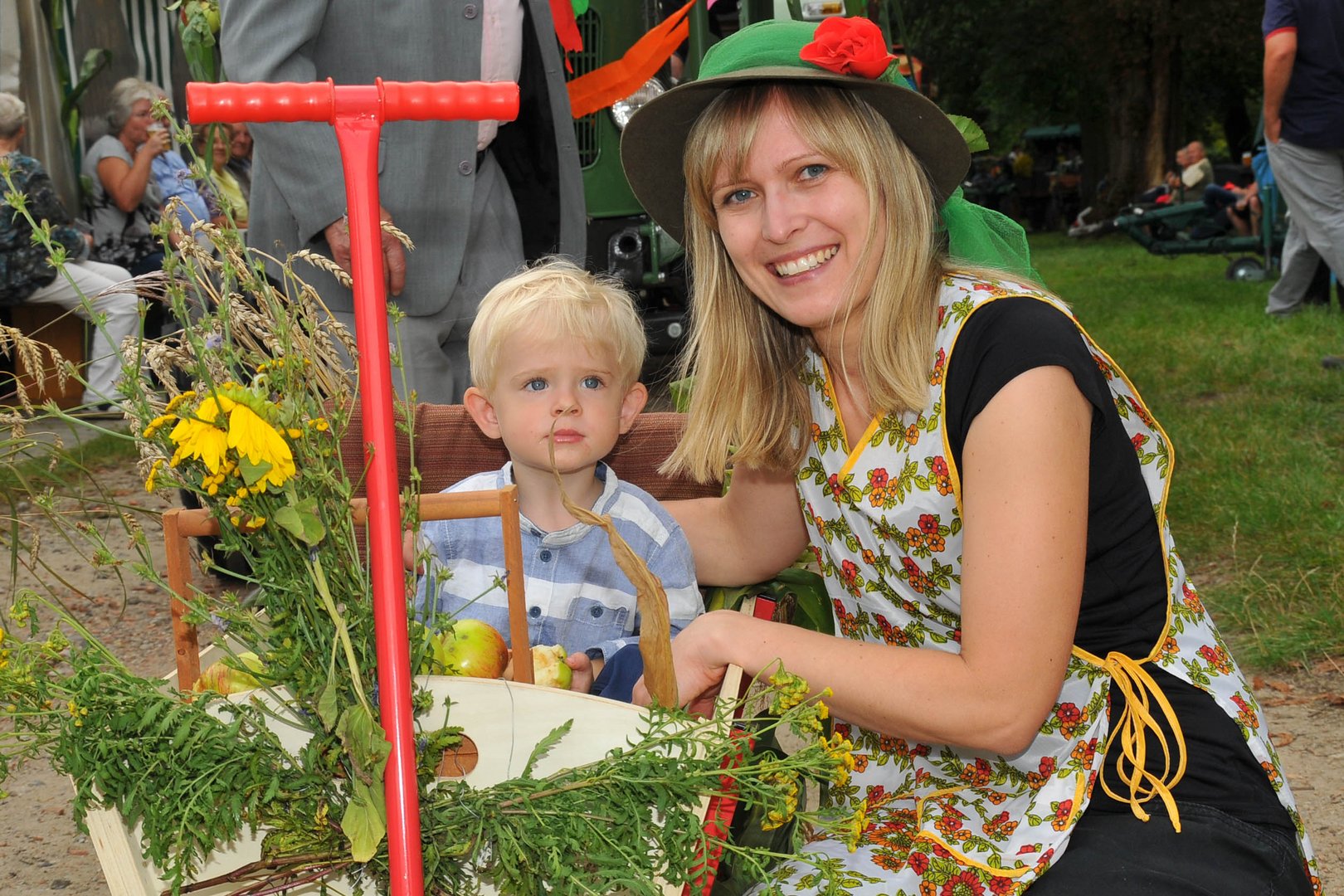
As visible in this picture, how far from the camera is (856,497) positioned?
1906 mm

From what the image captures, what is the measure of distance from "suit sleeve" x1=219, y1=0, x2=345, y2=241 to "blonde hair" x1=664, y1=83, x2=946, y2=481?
124cm

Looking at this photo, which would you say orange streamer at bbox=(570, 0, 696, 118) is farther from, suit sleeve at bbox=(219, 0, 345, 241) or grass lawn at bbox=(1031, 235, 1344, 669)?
grass lawn at bbox=(1031, 235, 1344, 669)

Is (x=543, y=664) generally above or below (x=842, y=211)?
below

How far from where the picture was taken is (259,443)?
1.14 m

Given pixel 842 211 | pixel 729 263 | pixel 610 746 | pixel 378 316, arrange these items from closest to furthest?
pixel 378 316, pixel 610 746, pixel 842 211, pixel 729 263

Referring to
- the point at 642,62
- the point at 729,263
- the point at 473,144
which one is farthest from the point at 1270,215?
the point at 729,263

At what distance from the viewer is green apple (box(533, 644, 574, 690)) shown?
1.91 meters

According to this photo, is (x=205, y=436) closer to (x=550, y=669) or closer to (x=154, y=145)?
(x=550, y=669)

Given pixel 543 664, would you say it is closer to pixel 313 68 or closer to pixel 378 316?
pixel 378 316

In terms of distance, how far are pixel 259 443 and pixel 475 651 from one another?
0.63 metres

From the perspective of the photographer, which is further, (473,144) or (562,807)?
(473,144)

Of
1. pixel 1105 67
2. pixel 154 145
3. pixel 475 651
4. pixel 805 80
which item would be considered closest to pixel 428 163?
pixel 805 80

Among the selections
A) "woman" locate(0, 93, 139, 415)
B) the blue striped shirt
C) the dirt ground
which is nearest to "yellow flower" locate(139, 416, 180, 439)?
the blue striped shirt

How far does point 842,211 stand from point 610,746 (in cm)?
85
